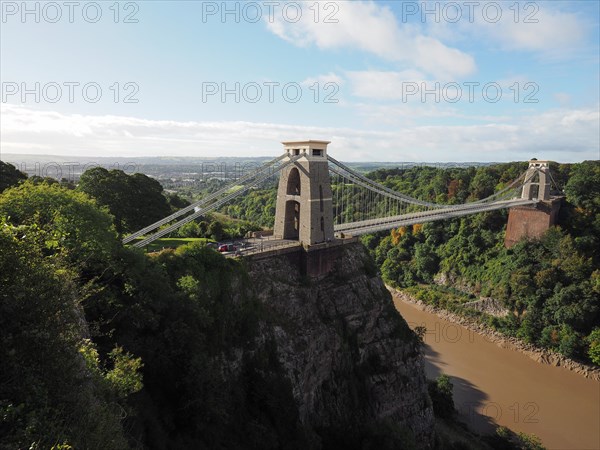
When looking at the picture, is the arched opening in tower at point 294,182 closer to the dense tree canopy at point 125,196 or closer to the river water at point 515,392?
the dense tree canopy at point 125,196

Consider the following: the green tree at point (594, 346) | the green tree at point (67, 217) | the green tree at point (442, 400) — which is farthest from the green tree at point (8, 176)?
the green tree at point (594, 346)

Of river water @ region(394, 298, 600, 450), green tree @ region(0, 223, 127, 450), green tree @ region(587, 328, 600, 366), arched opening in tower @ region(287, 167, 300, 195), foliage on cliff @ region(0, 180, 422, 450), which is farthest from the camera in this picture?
green tree @ region(587, 328, 600, 366)

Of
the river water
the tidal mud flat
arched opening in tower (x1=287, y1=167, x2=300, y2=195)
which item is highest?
arched opening in tower (x1=287, y1=167, x2=300, y2=195)

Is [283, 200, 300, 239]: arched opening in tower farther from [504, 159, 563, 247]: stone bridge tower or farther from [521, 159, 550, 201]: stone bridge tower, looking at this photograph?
[521, 159, 550, 201]: stone bridge tower

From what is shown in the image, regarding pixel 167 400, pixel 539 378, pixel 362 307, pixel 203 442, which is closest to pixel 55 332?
pixel 167 400

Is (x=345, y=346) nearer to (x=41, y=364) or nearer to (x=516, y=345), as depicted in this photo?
(x=41, y=364)

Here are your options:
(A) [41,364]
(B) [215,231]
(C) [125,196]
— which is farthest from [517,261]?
(A) [41,364]

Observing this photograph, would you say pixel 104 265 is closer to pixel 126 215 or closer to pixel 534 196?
A: pixel 126 215

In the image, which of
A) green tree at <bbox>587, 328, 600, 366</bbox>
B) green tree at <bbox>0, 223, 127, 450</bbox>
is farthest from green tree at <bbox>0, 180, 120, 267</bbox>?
green tree at <bbox>587, 328, 600, 366</bbox>
